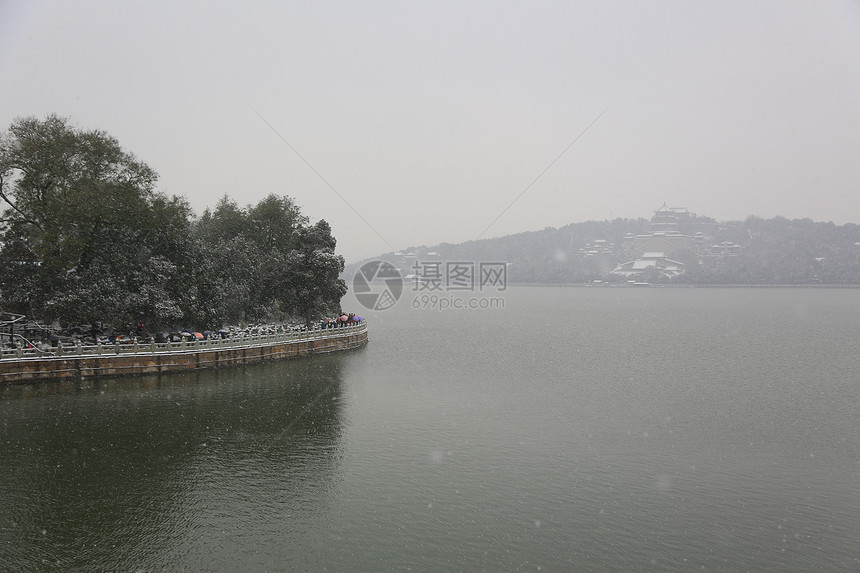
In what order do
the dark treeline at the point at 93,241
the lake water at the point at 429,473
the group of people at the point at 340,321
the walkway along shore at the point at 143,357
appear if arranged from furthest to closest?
the group of people at the point at 340,321 → the dark treeline at the point at 93,241 → the walkway along shore at the point at 143,357 → the lake water at the point at 429,473

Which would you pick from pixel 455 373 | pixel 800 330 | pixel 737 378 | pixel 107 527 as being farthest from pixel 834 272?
pixel 107 527

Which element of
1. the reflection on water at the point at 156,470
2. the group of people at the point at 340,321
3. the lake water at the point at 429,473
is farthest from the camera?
the group of people at the point at 340,321

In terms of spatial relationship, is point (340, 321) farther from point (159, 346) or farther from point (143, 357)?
point (143, 357)

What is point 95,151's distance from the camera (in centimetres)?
3073

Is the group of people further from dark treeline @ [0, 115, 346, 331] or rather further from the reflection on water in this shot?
the reflection on water

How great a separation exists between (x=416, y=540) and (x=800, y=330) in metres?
61.5

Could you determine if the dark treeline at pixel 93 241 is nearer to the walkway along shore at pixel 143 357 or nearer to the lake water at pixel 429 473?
the walkway along shore at pixel 143 357

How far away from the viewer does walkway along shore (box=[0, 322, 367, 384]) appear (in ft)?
83.0

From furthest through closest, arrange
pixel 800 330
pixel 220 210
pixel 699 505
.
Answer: pixel 800 330 < pixel 220 210 < pixel 699 505

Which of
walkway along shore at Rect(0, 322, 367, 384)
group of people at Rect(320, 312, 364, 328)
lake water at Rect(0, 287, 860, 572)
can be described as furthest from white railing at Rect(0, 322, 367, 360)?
group of people at Rect(320, 312, 364, 328)

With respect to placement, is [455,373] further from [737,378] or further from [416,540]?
[416,540]

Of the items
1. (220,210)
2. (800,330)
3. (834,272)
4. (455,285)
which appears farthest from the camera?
(455,285)

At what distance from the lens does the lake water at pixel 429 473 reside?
473 inches

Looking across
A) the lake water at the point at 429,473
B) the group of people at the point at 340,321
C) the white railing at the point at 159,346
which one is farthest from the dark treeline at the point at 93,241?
the group of people at the point at 340,321
